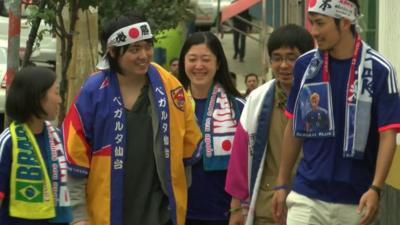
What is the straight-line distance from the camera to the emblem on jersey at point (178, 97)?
567cm

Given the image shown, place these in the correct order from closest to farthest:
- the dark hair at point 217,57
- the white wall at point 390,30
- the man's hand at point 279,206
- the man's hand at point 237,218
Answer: the man's hand at point 279,206, the man's hand at point 237,218, the dark hair at point 217,57, the white wall at point 390,30

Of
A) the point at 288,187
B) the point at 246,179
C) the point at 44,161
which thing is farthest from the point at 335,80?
the point at 44,161

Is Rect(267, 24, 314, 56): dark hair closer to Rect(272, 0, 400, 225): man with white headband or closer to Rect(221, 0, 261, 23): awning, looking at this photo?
Rect(272, 0, 400, 225): man with white headband

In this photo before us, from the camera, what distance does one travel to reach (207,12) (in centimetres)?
3158

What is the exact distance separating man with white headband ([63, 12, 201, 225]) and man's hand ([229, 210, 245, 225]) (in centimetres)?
40

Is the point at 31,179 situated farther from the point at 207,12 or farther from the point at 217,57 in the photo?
the point at 207,12

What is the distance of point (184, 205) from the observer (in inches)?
223

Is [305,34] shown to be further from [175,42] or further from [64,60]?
[175,42]

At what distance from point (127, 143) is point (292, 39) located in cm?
113

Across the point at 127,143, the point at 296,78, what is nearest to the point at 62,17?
the point at 127,143

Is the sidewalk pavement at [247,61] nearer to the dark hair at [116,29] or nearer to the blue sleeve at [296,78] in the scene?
the dark hair at [116,29]

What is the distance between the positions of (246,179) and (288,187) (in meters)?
0.49

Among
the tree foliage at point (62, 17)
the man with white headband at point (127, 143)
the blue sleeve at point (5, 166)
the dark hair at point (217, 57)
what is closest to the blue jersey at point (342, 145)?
the man with white headband at point (127, 143)

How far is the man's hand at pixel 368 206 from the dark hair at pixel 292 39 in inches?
52.1
